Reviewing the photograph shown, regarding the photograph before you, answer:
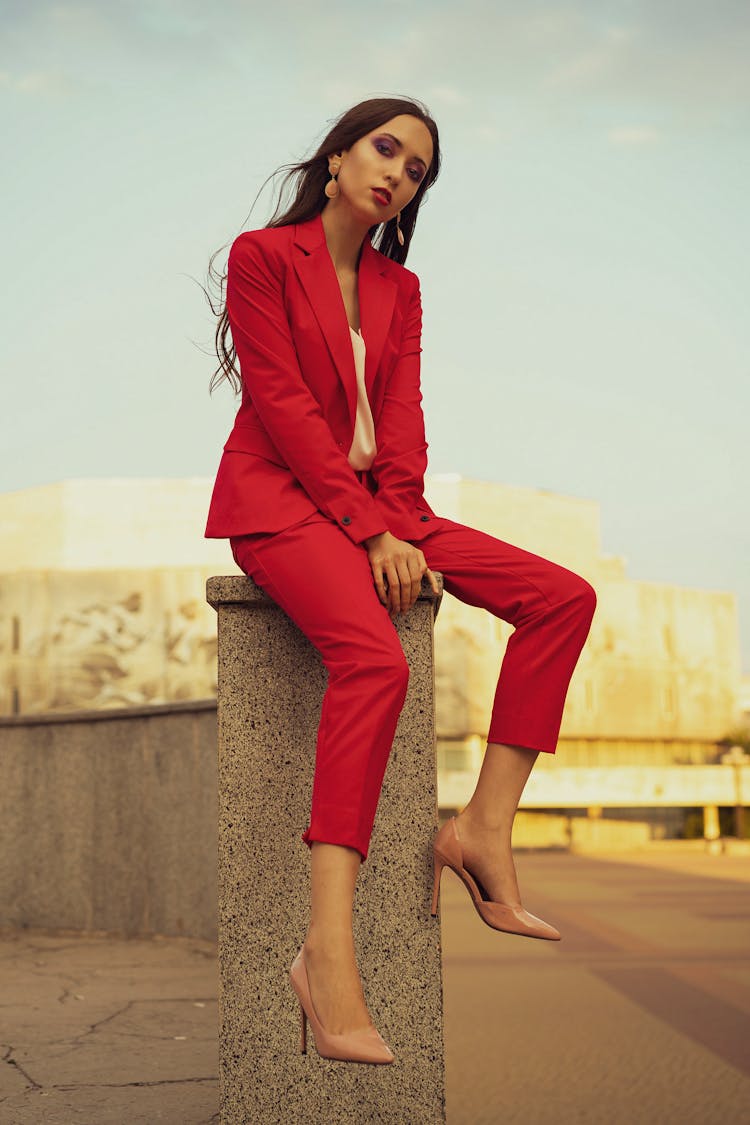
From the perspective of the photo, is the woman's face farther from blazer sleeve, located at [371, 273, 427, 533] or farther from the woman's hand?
the woman's hand

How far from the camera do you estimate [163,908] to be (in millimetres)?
6344

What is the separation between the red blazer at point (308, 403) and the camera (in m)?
2.44

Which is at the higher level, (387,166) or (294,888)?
(387,166)

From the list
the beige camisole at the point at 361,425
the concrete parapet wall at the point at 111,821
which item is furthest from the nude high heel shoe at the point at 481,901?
the concrete parapet wall at the point at 111,821

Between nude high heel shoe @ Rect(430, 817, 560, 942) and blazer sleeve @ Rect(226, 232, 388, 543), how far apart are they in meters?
0.62

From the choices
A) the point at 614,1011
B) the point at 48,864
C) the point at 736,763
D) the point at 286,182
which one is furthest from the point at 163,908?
the point at 736,763

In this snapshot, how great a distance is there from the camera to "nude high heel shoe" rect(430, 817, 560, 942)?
2375mm

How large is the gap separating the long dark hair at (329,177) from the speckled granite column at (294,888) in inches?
24.5

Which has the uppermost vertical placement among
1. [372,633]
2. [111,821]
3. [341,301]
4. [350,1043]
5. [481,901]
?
[341,301]

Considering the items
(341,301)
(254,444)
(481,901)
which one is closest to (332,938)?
(481,901)

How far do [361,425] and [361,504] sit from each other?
0.27 metres

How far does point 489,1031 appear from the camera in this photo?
16.0 ft

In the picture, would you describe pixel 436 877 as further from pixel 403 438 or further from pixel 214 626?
pixel 214 626

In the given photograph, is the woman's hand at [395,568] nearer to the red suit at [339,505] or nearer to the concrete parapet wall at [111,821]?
the red suit at [339,505]
